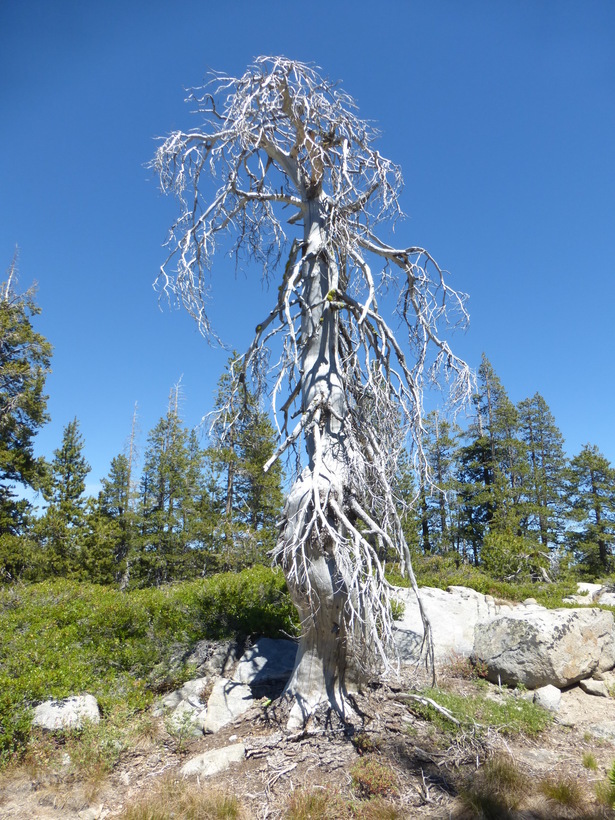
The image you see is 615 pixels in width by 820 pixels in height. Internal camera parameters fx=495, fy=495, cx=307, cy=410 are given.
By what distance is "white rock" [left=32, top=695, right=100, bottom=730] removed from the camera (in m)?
5.14

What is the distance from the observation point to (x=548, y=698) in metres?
5.68

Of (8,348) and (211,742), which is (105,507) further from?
(211,742)

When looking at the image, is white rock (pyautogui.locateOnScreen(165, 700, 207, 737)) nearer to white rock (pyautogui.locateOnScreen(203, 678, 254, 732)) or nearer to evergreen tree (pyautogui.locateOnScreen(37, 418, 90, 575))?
white rock (pyautogui.locateOnScreen(203, 678, 254, 732))

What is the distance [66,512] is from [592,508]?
2964 centimetres

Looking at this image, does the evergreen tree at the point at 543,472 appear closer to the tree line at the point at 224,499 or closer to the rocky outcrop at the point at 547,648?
the tree line at the point at 224,499

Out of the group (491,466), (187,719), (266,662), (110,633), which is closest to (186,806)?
(187,719)

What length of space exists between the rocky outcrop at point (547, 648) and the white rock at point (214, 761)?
11.5 feet

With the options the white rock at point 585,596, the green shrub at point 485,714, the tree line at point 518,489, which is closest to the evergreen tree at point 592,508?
the tree line at point 518,489

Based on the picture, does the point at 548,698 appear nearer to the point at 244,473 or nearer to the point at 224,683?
the point at 224,683

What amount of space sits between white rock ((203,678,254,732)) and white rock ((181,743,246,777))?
0.60 metres

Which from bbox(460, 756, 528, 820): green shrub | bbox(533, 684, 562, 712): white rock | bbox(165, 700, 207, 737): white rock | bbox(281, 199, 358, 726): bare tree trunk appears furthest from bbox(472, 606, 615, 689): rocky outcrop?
bbox(165, 700, 207, 737): white rock

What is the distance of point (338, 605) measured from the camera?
4.79 metres

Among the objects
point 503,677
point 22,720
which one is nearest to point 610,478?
point 503,677

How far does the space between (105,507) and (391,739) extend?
1039 inches
